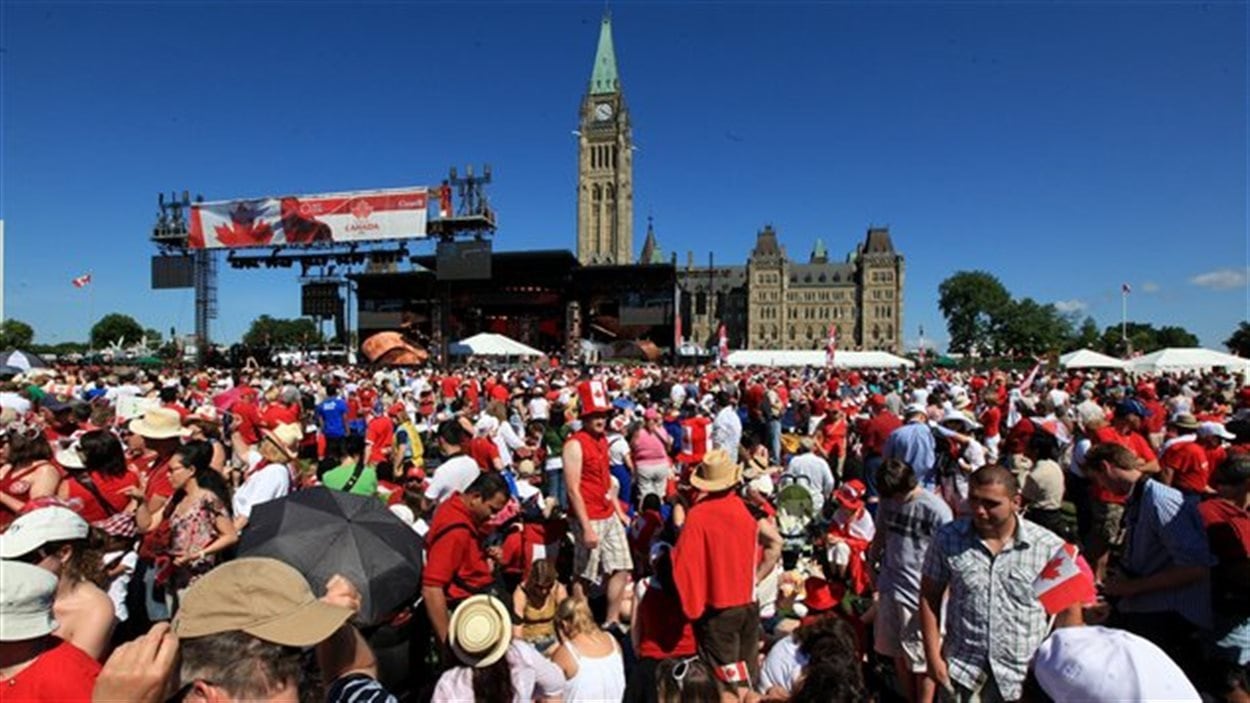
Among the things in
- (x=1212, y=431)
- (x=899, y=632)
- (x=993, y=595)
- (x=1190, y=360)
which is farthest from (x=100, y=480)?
(x=1190, y=360)

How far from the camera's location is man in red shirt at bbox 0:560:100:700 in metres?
1.89

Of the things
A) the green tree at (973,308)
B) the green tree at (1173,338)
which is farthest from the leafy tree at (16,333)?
the green tree at (1173,338)

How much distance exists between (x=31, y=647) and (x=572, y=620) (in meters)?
2.01

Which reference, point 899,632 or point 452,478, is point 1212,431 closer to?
point 899,632

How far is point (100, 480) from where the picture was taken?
4.48 meters

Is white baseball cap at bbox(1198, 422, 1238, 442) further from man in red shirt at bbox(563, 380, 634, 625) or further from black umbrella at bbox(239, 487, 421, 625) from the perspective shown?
black umbrella at bbox(239, 487, 421, 625)

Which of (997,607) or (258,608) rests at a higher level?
(258,608)

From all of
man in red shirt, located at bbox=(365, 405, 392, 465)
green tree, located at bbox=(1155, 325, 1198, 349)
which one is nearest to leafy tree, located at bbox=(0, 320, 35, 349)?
man in red shirt, located at bbox=(365, 405, 392, 465)

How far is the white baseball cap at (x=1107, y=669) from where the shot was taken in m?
1.58

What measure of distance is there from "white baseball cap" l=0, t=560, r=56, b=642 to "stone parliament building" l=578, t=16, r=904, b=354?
102 meters

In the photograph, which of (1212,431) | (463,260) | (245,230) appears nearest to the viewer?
(1212,431)

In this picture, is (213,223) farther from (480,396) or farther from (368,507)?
(368,507)

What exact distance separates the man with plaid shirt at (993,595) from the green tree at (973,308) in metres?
109

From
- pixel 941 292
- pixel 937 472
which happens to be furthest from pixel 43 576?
pixel 941 292
